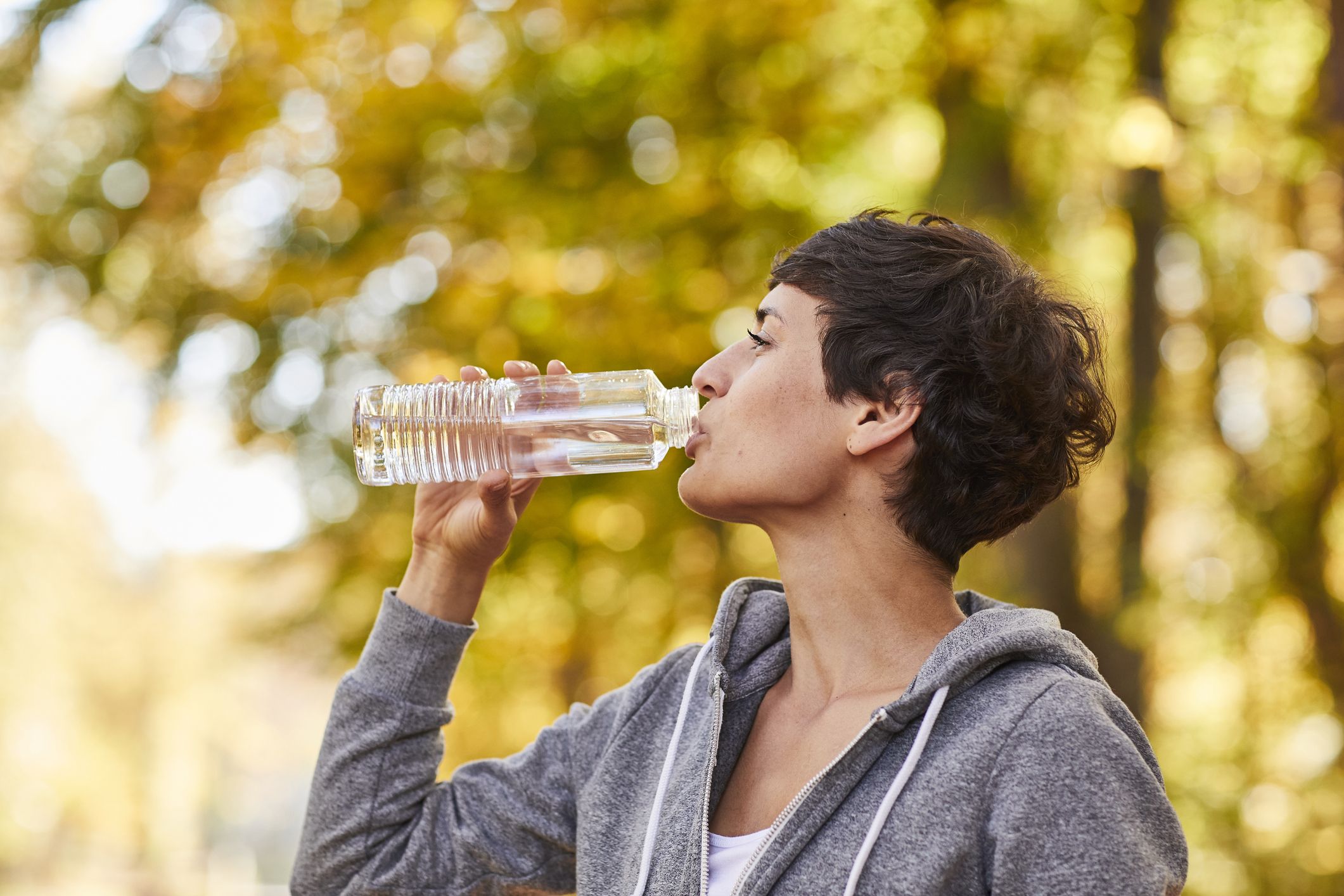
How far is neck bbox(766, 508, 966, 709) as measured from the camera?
162 centimetres

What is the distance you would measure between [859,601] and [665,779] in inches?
14.1

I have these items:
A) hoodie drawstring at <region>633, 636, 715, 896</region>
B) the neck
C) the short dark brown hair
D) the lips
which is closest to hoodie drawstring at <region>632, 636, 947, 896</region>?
hoodie drawstring at <region>633, 636, 715, 896</region>

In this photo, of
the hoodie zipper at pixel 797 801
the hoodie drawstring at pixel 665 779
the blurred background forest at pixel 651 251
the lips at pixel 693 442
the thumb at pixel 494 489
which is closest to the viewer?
the hoodie zipper at pixel 797 801

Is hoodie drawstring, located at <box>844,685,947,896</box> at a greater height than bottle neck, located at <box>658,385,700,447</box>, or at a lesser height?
lesser

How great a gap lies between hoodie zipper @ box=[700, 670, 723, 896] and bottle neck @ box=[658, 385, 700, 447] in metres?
0.36

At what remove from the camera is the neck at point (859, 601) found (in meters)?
1.62

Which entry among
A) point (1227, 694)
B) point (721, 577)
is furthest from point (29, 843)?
point (1227, 694)

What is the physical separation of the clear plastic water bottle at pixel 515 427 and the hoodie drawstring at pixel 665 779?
36 centimetres

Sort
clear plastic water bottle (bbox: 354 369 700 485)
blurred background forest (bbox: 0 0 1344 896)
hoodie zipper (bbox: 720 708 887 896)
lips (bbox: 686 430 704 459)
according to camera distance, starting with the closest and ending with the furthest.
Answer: hoodie zipper (bbox: 720 708 887 896) → lips (bbox: 686 430 704 459) → clear plastic water bottle (bbox: 354 369 700 485) → blurred background forest (bbox: 0 0 1344 896)

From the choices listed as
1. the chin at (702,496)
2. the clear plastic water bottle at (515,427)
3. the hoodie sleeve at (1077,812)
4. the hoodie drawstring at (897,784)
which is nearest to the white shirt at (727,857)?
the hoodie drawstring at (897,784)

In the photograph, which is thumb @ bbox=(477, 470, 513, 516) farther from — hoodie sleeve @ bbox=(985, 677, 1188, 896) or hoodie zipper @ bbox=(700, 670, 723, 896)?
hoodie sleeve @ bbox=(985, 677, 1188, 896)

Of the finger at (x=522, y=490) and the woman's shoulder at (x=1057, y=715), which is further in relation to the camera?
the finger at (x=522, y=490)

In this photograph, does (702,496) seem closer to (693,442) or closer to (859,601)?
(693,442)

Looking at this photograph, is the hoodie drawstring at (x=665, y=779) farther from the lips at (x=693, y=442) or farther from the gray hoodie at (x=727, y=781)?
the lips at (x=693, y=442)
